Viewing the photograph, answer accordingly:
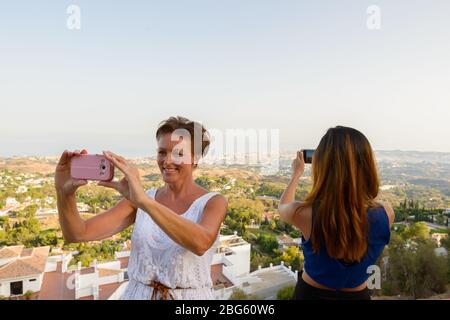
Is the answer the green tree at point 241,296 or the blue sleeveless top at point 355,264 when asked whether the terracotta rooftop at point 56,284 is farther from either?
the blue sleeveless top at point 355,264

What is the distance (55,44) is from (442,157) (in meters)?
2.72

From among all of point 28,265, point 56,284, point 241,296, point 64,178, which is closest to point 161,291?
point 64,178

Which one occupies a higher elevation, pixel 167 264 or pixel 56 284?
pixel 167 264

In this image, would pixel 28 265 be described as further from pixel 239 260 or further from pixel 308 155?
pixel 308 155

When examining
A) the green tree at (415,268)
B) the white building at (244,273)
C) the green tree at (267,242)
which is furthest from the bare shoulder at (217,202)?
the green tree at (415,268)

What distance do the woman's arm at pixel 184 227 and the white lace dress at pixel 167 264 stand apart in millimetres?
69

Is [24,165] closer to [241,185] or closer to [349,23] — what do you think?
[241,185]

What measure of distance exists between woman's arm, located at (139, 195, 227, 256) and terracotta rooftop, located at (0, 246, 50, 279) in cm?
282

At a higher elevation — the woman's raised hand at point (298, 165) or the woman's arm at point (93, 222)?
the woman's raised hand at point (298, 165)

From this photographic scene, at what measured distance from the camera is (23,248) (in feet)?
9.64

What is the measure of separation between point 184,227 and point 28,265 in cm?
305

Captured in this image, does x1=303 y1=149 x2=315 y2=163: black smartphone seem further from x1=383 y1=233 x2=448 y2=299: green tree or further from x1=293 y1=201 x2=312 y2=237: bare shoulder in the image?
x1=383 y1=233 x2=448 y2=299: green tree

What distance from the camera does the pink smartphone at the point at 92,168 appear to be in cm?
69

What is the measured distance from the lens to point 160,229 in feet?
2.66
